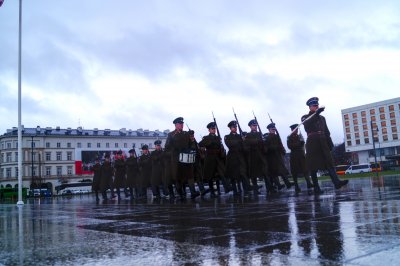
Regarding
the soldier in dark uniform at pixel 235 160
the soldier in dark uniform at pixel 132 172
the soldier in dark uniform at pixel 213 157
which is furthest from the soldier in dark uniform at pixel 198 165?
the soldier in dark uniform at pixel 132 172

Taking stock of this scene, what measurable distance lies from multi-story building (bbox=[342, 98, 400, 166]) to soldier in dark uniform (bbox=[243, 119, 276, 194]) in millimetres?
102143

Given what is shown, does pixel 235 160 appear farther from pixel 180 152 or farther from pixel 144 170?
pixel 144 170

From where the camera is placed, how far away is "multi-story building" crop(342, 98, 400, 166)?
366 ft

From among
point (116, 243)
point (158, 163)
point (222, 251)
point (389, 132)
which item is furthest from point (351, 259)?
point (389, 132)

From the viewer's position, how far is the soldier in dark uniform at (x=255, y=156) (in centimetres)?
1195

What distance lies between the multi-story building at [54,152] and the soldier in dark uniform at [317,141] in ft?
290

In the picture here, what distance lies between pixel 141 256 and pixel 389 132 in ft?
403

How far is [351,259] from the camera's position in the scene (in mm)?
2566

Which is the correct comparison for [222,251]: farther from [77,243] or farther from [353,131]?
[353,131]

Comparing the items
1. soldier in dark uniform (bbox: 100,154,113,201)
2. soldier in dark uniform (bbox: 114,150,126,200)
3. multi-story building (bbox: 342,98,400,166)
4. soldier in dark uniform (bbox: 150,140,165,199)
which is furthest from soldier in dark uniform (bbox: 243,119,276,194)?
multi-story building (bbox: 342,98,400,166)

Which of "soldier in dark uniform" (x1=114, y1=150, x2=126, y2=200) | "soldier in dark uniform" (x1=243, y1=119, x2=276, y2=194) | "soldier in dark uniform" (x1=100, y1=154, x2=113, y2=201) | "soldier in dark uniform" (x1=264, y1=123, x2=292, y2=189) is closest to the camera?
"soldier in dark uniform" (x1=243, y1=119, x2=276, y2=194)

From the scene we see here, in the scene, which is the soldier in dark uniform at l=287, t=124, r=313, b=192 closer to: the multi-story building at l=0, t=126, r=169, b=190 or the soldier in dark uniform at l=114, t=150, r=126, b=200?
the soldier in dark uniform at l=114, t=150, r=126, b=200

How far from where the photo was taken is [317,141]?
30.5 ft

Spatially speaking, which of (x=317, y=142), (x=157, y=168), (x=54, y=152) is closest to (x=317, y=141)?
(x=317, y=142)
